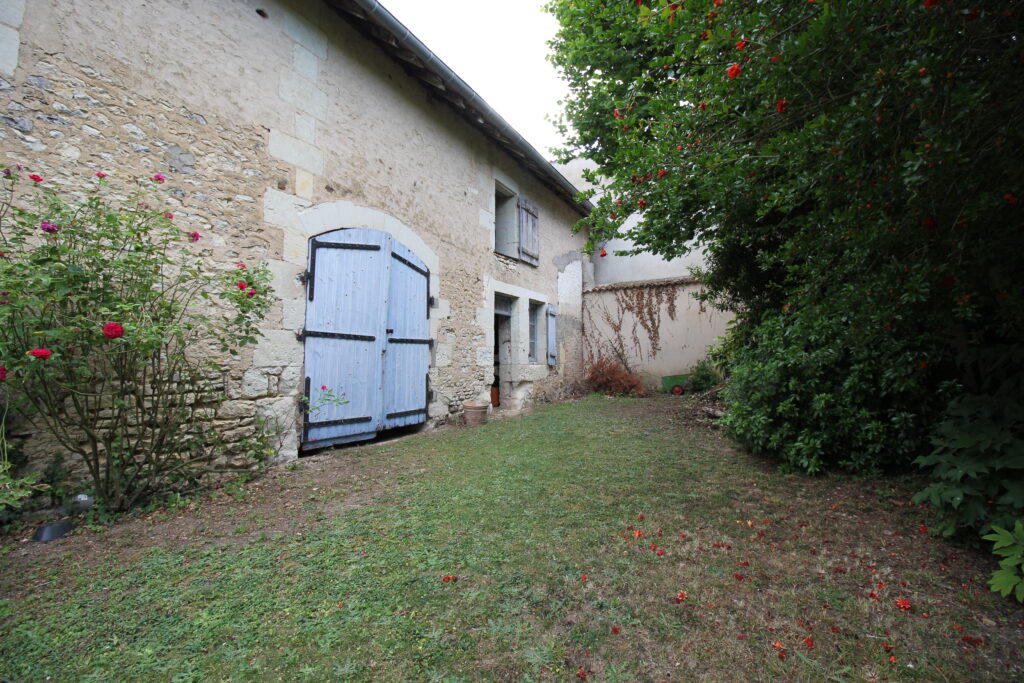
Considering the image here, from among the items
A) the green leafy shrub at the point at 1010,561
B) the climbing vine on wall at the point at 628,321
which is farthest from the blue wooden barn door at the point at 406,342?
the climbing vine on wall at the point at 628,321

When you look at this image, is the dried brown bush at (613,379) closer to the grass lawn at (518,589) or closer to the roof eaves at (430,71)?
the roof eaves at (430,71)

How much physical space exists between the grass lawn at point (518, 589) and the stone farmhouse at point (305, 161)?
4.43ft

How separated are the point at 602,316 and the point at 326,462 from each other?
7137 mm

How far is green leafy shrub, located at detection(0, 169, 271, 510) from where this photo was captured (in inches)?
82.5

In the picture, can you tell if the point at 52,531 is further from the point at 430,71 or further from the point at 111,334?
the point at 430,71

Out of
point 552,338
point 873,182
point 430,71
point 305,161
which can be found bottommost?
point 552,338

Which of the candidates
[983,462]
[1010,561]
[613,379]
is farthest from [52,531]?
[613,379]

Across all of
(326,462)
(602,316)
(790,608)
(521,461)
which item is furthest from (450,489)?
(602,316)

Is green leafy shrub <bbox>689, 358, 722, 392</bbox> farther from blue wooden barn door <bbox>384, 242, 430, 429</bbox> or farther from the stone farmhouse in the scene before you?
blue wooden barn door <bbox>384, 242, 430, 429</bbox>

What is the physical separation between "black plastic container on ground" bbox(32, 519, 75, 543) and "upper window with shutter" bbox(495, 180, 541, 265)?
18.4 feet

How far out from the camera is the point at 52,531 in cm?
218

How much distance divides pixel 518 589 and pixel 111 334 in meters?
2.33

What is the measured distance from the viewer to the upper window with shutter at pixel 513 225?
274 inches

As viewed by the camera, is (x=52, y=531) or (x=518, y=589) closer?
(x=518, y=589)
